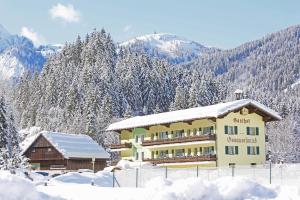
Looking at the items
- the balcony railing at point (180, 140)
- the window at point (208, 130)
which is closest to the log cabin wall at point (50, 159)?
the balcony railing at point (180, 140)

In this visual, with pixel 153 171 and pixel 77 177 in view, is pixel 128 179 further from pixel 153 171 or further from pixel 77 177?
pixel 77 177

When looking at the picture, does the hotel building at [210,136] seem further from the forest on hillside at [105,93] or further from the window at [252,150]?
the forest on hillside at [105,93]

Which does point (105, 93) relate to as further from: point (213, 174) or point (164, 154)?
point (213, 174)

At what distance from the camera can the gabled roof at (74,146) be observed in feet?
241

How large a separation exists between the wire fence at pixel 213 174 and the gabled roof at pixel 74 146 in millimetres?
34428

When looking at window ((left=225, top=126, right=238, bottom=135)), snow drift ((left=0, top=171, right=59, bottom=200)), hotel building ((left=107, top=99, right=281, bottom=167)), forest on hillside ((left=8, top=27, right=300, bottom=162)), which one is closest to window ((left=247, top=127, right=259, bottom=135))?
hotel building ((left=107, top=99, right=281, bottom=167))

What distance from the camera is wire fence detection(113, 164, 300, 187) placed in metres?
32.4

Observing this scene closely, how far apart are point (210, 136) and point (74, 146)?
24.6 meters

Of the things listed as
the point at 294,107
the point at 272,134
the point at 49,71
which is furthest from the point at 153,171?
the point at 49,71

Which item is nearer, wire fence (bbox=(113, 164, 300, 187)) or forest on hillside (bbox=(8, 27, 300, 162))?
wire fence (bbox=(113, 164, 300, 187))

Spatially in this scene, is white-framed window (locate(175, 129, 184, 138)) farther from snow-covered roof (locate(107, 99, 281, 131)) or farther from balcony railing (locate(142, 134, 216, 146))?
snow-covered roof (locate(107, 99, 281, 131))

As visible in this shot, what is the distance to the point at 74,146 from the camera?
247 feet

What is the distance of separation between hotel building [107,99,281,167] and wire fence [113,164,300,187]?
1975 cm

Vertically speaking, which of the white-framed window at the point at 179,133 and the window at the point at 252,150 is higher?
the white-framed window at the point at 179,133
